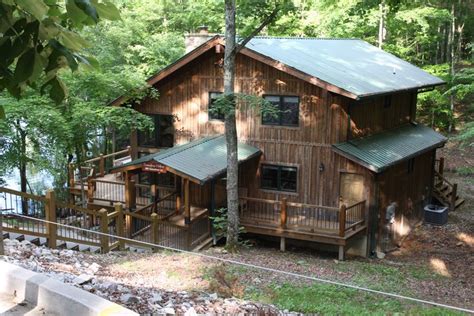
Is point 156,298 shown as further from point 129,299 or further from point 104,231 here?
point 104,231

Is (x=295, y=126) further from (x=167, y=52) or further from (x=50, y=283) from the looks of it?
(x=50, y=283)

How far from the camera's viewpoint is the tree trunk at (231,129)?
555 inches

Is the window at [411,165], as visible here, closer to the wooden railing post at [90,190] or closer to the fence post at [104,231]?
the wooden railing post at [90,190]

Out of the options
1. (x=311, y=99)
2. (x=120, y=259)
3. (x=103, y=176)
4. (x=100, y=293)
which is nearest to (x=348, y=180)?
(x=311, y=99)

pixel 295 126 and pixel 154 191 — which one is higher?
pixel 295 126

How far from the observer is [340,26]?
31922 millimetres

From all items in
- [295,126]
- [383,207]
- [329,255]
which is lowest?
→ [329,255]

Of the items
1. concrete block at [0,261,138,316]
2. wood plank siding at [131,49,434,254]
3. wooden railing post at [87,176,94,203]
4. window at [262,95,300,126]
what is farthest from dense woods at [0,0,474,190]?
window at [262,95,300,126]

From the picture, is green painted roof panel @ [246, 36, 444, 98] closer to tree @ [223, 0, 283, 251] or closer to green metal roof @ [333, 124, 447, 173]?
green metal roof @ [333, 124, 447, 173]

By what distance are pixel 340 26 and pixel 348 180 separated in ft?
56.9

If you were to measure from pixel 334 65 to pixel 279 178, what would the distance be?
4767 millimetres

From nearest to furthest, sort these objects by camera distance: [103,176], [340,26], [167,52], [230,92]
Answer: [230,92]
[103,176]
[167,52]
[340,26]

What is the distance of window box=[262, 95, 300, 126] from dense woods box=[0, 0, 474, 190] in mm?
2705

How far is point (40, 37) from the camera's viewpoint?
200 cm
